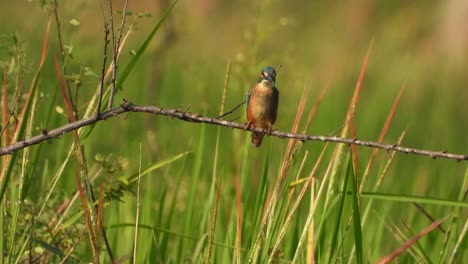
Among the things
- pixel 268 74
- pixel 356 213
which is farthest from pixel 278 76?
pixel 356 213

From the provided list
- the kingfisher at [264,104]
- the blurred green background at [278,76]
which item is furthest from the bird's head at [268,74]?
the blurred green background at [278,76]

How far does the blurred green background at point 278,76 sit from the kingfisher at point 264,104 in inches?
3.5

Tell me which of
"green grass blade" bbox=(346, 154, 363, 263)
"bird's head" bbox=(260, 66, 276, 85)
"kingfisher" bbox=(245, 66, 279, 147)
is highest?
"bird's head" bbox=(260, 66, 276, 85)

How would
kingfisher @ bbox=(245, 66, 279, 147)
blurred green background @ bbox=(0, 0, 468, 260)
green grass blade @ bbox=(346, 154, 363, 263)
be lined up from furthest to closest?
blurred green background @ bbox=(0, 0, 468, 260) < kingfisher @ bbox=(245, 66, 279, 147) < green grass blade @ bbox=(346, 154, 363, 263)

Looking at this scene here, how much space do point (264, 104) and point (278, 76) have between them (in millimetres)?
3895

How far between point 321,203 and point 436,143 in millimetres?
4816

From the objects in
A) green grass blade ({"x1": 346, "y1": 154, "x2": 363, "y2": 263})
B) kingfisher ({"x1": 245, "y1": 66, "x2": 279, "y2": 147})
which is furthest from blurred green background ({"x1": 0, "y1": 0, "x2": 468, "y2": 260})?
green grass blade ({"x1": 346, "y1": 154, "x2": 363, "y2": 263})

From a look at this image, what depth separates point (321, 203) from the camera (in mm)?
4184

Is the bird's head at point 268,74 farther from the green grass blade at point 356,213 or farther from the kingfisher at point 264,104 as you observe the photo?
the green grass blade at point 356,213

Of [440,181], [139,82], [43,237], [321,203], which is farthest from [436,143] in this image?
[43,237]

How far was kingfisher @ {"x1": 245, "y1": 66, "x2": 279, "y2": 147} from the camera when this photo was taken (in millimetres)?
3662

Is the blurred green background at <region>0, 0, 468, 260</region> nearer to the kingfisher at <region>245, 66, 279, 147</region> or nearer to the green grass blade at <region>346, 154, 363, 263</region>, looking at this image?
the kingfisher at <region>245, 66, 279, 147</region>

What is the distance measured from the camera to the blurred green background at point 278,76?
→ 18.3ft

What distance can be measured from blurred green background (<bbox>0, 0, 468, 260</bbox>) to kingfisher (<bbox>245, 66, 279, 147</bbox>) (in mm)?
88
